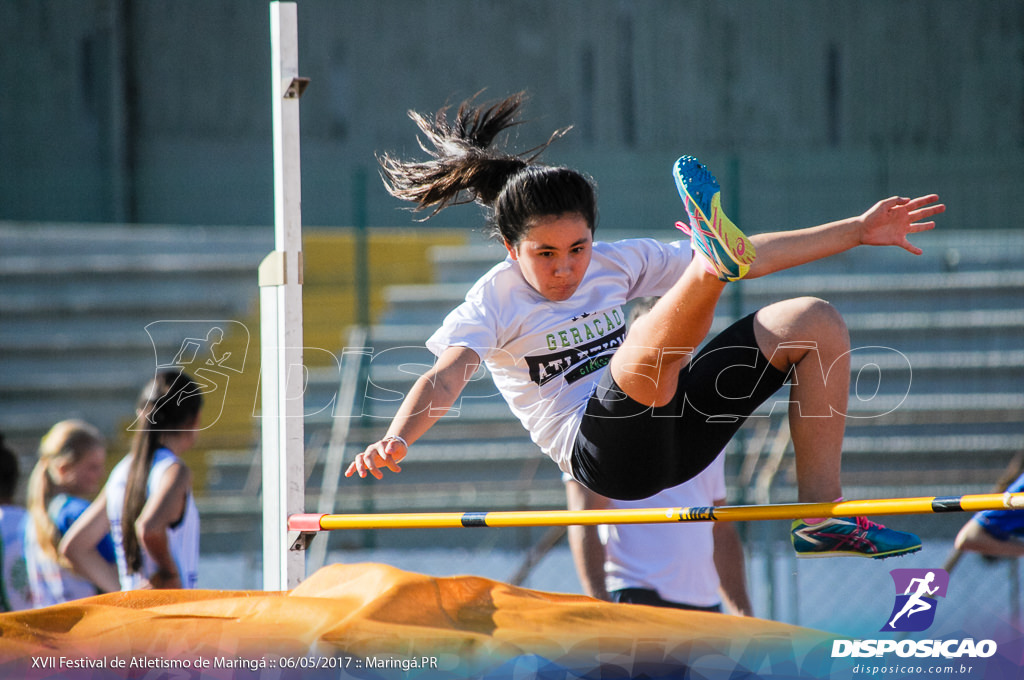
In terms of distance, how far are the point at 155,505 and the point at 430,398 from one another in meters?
1.38

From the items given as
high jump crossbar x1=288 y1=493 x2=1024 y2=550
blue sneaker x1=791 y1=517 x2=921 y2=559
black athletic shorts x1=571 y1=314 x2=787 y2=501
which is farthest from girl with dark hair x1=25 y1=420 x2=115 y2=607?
blue sneaker x1=791 y1=517 x2=921 y2=559

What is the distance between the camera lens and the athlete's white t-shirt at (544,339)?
8.78 ft

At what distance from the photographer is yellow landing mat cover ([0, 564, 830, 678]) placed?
226 centimetres

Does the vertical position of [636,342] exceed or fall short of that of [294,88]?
it falls short

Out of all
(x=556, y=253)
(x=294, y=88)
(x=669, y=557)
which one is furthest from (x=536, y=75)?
(x=556, y=253)

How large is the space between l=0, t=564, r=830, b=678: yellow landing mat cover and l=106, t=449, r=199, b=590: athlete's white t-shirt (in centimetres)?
100

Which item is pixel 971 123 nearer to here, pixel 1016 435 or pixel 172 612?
pixel 1016 435

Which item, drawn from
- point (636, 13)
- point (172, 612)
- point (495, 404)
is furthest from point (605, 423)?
point (636, 13)

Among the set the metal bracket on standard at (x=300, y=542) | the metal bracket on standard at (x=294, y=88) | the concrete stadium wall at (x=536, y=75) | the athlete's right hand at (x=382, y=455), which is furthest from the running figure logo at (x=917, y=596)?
the concrete stadium wall at (x=536, y=75)

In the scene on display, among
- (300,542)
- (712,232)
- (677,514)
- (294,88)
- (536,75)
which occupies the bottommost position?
(300,542)

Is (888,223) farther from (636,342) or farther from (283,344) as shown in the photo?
(283,344)

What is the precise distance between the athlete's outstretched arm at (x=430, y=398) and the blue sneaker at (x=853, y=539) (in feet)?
2.78

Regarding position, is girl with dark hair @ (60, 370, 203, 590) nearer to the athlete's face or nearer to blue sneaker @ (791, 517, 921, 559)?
the athlete's face

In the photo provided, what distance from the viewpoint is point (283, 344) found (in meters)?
2.90
